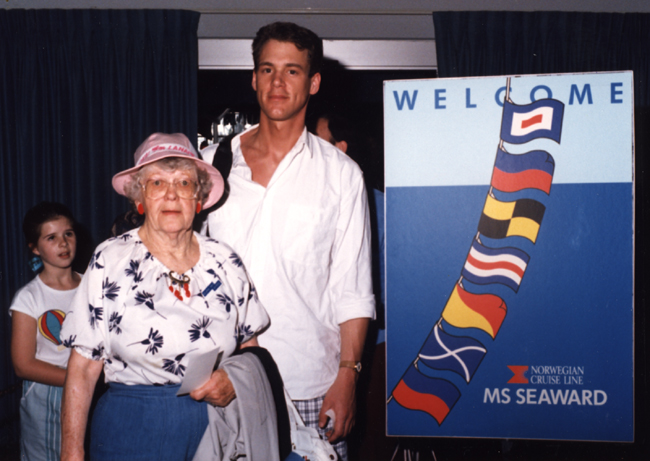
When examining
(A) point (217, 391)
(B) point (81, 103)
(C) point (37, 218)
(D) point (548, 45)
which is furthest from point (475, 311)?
(B) point (81, 103)

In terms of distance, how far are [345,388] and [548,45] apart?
8.50 ft

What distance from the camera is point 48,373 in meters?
1.95

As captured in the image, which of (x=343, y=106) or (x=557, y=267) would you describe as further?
(x=343, y=106)

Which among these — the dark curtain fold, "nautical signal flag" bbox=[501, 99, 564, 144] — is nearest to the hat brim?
"nautical signal flag" bbox=[501, 99, 564, 144]

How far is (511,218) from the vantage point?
1768 mm

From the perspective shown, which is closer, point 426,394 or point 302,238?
point 302,238

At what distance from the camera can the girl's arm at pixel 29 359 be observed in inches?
76.5

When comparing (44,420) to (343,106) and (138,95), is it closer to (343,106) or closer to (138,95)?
(138,95)

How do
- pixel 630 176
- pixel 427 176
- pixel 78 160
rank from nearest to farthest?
pixel 630 176
pixel 427 176
pixel 78 160

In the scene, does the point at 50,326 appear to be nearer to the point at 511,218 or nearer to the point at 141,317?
the point at 141,317

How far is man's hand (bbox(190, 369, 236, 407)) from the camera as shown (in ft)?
4.07

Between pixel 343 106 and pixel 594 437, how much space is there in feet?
8.15

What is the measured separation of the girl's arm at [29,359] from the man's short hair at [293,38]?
1354 mm

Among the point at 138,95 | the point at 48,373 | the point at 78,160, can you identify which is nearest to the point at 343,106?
the point at 138,95
